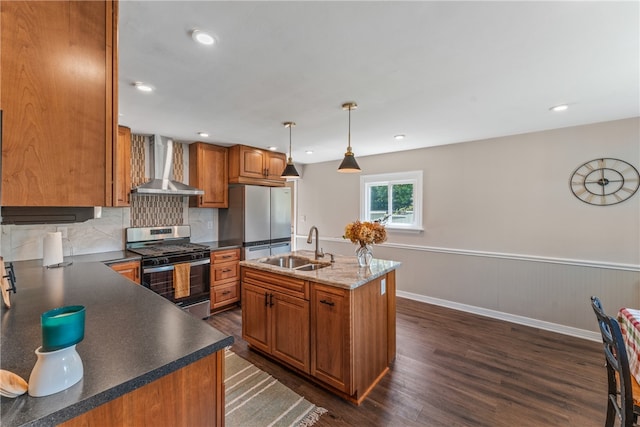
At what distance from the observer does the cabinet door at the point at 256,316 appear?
2.48 m

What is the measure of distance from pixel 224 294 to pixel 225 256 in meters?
0.53

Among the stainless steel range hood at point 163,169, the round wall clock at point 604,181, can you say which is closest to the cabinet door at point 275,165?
the stainless steel range hood at point 163,169

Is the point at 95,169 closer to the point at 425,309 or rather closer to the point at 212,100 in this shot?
the point at 212,100

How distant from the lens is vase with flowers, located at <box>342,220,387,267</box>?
2.29 metres

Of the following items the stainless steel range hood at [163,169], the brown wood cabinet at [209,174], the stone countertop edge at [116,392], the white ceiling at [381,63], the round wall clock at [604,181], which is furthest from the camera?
the brown wood cabinet at [209,174]

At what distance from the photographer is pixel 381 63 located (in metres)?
1.75

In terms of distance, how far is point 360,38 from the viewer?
150cm

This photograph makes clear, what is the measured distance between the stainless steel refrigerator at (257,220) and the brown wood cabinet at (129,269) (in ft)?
4.22

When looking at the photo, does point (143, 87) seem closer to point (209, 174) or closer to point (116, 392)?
point (209, 174)

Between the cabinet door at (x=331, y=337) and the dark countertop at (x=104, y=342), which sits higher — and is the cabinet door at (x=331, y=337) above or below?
below

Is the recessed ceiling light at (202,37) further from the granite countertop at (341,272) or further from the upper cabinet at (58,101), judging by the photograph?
the granite countertop at (341,272)

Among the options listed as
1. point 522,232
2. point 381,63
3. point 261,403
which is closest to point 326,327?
point 261,403

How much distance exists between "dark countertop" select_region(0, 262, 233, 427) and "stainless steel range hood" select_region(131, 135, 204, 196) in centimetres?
189

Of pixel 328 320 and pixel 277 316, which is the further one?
pixel 277 316
